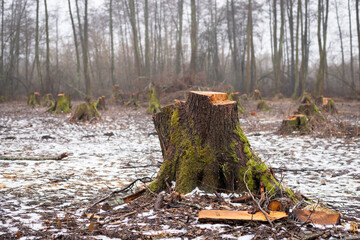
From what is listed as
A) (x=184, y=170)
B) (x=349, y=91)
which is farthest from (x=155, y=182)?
(x=349, y=91)

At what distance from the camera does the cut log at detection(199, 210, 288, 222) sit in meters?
2.74

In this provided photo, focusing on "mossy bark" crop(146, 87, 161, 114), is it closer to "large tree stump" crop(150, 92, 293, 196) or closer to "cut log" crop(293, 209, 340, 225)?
"large tree stump" crop(150, 92, 293, 196)

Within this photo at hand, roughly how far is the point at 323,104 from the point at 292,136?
5806 millimetres

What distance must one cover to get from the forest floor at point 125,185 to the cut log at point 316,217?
65 mm

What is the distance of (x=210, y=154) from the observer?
3.61 meters

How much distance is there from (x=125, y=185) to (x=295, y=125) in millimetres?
6387

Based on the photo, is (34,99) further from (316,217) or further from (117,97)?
(316,217)

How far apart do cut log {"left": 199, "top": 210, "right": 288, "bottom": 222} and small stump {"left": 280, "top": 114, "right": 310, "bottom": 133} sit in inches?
262

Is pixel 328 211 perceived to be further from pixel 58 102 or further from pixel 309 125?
pixel 58 102

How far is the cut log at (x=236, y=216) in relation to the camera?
2.74 m

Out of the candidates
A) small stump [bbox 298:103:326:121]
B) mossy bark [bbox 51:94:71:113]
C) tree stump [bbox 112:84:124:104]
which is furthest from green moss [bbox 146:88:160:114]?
small stump [bbox 298:103:326:121]

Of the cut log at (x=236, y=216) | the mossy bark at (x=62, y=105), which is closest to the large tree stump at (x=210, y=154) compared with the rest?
the cut log at (x=236, y=216)

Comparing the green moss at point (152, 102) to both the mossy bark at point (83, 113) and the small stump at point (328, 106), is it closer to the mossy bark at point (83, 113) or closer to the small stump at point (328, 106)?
the mossy bark at point (83, 113)

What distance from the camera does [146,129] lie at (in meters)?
10.5
